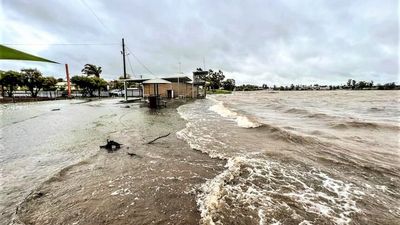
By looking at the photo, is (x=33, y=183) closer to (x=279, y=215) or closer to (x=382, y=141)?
(x=279, y=215)

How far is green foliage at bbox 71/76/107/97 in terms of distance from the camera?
4419 centimetres

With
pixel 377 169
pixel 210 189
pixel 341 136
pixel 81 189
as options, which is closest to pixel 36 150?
pixel 81 189

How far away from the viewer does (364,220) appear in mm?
3217

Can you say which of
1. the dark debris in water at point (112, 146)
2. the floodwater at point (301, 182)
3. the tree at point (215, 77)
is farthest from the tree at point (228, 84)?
the dark debris in water at point (112, 146)

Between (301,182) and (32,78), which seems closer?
(301,182)

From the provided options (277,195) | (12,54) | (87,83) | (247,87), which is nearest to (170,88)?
(87,83)

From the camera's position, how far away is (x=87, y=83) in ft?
151

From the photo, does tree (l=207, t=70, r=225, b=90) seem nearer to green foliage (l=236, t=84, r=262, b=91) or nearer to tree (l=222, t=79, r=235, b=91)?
tree (l=222, t=79, r=235, b=91)

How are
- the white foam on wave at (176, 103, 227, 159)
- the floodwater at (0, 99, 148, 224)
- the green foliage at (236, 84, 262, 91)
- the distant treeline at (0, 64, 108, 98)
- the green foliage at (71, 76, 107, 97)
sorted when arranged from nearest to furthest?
the floodwater at (0, 99, 148, 224) < the white foam on wave at (176, 103, 227, 159) < the distant treeline at (0, 64, 108, 98) < the green foliage at (71, 76, 107, 97) < the green foliage at (236, 84, 262, 91)

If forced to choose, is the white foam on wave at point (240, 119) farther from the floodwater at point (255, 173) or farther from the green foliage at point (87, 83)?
the green foliage at point (87, 83)

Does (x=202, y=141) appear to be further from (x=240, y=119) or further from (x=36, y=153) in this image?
(x=240, y=119)

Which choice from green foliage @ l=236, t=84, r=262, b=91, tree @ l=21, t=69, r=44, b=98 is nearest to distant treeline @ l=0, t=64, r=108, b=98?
tree @ l=21, t=69, r=44, b=98

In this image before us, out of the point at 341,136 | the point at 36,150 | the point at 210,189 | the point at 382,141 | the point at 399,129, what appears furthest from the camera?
the point at 399,129

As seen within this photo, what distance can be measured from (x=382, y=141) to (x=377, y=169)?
3.81m
